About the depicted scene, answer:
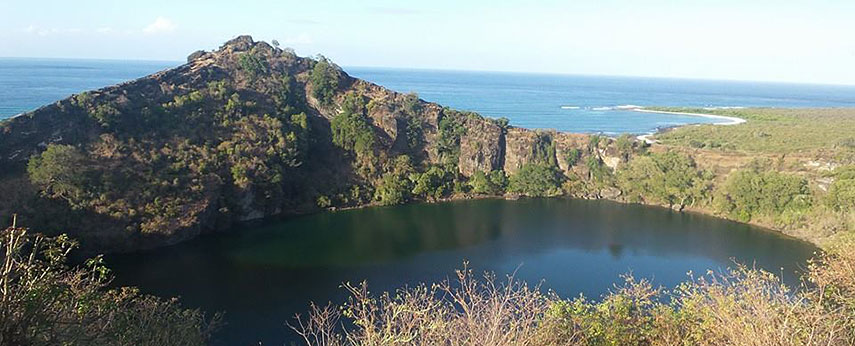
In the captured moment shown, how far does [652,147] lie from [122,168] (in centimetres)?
5346

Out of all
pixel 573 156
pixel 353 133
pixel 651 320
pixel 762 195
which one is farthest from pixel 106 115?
pixel 762 195

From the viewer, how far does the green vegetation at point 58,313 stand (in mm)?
8859

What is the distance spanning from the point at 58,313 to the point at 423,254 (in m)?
29.7

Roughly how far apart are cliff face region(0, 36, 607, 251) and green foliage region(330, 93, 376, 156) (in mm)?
117

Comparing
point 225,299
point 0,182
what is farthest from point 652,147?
point 0,182

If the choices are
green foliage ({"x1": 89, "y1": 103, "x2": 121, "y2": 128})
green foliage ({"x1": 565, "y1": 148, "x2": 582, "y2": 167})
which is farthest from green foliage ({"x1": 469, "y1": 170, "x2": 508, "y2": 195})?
green foliage ({"x1": 89, "y1": 103, "x2": 121, "y2": 128})

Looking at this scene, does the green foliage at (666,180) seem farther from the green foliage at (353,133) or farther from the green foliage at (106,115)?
the green foliage at (106,115)

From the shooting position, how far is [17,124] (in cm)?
4262

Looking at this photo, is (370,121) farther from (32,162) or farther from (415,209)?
(32,162)

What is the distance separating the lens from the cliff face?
37719mm

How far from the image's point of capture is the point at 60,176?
37094mm

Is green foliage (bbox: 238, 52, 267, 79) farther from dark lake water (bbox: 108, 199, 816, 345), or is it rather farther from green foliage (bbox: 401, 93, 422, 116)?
dark lake water (bbox: 108, 199, 816, 345)

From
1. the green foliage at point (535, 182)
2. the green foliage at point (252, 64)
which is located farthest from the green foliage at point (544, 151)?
the green foliage at point (252, 64)

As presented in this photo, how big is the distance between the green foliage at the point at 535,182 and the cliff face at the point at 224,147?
242cm
